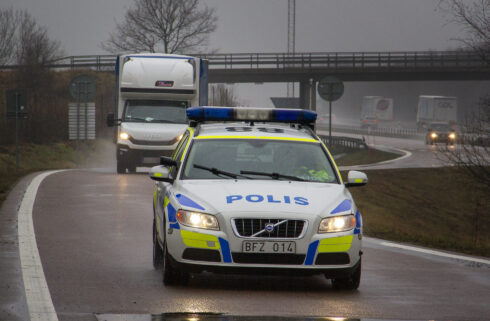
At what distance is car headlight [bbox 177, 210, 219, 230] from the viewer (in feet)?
28.4

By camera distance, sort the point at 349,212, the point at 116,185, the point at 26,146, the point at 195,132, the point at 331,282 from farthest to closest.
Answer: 1. the point at 26,146
2. the point at 116,185
3. the point at 195,132
4. the point at 331,282
5. the point at 349,212

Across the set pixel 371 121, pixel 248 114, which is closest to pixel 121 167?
pixel 248 114

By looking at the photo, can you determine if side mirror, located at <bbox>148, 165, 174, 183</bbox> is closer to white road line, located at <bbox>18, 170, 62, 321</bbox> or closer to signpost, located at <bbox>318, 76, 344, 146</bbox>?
white road line, located at <bbox>18, 170, 62, 321</bbox>

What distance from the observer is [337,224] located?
884 cm

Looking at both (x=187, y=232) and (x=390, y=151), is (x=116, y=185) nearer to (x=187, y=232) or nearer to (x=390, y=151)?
(x=187, y=232)

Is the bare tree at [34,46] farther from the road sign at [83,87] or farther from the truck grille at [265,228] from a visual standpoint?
the truck grille at [265,228]

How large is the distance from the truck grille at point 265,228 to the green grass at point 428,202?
17525 mm

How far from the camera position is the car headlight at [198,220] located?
8648mm

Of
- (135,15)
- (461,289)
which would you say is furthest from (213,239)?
(135,15)

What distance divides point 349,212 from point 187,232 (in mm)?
1448

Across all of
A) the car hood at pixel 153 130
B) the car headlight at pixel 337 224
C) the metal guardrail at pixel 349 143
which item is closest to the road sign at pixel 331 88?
the car hood at pixel 153 130

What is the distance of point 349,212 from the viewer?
8.95 metres

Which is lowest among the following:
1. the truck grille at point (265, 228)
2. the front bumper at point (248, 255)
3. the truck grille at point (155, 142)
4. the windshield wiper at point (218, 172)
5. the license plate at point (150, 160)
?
the license plate at point (150, 160)

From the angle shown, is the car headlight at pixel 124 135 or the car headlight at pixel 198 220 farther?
the car headlight at pixel 124 135
